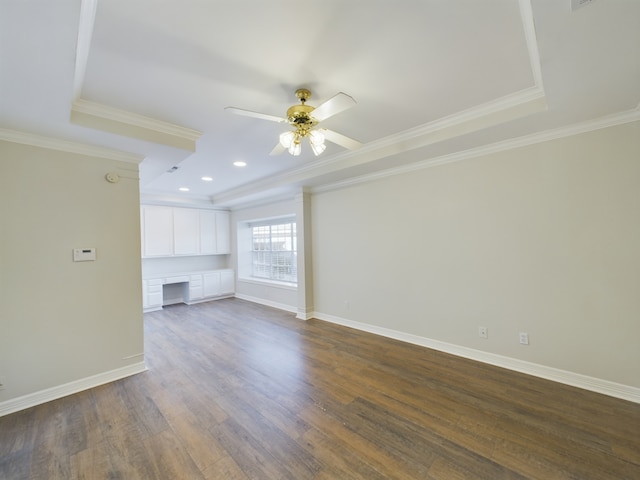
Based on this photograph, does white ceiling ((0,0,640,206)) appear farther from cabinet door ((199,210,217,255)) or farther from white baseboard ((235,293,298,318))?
cabinet door ((199,210,217,255))

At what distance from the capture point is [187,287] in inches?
241

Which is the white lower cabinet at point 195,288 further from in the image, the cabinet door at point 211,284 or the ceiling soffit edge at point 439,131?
the ceiling soffit edge at point 439,131

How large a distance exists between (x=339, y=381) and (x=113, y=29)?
10.3ft

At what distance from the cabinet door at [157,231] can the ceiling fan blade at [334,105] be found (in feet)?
16.9

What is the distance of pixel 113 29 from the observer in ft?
4.67


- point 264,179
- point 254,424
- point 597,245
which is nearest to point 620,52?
point 597,245

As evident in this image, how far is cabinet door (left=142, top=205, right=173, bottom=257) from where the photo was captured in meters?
5.53

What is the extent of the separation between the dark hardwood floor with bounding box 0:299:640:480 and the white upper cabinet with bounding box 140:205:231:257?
329 centimetres

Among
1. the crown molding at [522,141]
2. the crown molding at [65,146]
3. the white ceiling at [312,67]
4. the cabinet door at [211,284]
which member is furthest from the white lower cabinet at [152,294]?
the crown molding at [522,141]

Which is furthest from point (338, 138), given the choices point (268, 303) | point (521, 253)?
point (268, 303)

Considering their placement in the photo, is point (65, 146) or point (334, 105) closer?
point (334, 105)

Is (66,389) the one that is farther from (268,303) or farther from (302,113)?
(268,303)

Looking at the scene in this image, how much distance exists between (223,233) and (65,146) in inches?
171

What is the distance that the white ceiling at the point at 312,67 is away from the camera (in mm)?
1320
